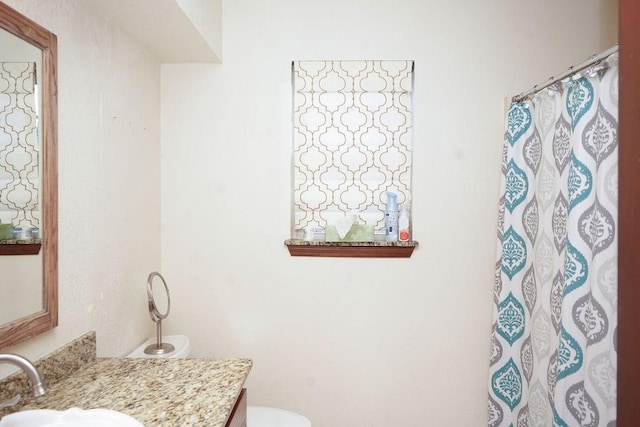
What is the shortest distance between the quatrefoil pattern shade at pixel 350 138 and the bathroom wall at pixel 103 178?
27.9 inches

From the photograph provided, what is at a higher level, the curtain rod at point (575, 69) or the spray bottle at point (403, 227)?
the curtain rod at point (575, 69)

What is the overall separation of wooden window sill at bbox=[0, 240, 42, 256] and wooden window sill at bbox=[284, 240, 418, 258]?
1081 millimetres

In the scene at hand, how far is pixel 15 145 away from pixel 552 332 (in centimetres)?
192

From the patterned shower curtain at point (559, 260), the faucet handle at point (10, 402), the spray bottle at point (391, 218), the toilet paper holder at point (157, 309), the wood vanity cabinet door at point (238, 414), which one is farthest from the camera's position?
the spray bottle at point (391, 218)

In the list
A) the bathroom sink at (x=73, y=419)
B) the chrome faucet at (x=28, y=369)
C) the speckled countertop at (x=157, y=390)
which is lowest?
the speckled countertop at (x=157, y=390)

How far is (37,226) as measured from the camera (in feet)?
3.91

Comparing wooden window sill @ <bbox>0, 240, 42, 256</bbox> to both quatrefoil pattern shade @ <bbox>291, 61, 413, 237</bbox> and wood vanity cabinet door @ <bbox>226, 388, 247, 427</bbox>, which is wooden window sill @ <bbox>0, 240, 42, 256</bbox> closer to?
wood vanity cabinet door @ <bbox>226, 388, 247, 427</bbox>

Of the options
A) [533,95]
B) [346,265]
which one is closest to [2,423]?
[346,265]

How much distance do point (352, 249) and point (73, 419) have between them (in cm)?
137

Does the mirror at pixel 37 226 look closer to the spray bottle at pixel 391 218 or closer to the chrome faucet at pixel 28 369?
the chrome faucet at pixel 28 369

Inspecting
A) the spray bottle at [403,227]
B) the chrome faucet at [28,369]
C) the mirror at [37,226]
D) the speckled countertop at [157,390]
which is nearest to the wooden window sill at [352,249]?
the spray bottle at [403,227]

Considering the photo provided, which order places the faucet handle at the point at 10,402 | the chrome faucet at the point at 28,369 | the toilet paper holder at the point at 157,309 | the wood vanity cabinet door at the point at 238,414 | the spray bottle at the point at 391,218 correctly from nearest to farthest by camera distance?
the chrome faucet at the point at 28,369, the faucet handle at the point at 10,402, the wood vanity cabinet door at the point at 238,414, the toilet paper holder at the point at 157,309, the spray bottle at the point at 391,218

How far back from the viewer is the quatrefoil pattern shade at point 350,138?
2.06 metres

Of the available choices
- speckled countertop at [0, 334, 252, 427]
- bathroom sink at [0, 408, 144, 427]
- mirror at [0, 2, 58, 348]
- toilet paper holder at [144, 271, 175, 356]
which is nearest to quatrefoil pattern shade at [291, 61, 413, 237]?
toilet paper holder at [144, 271, 175, 356]
